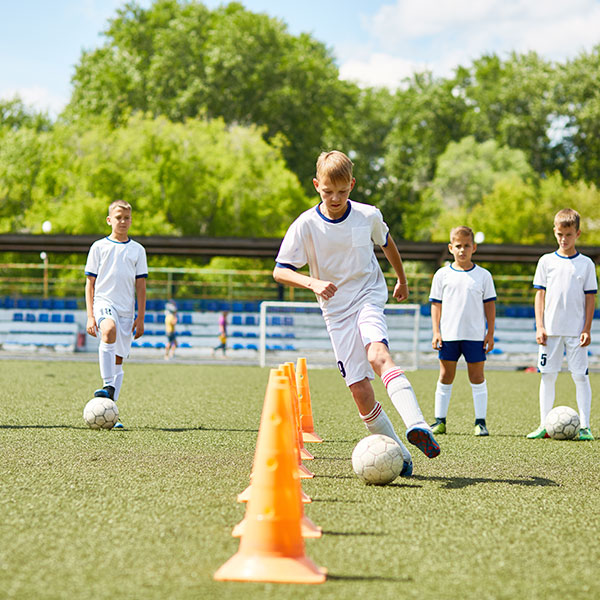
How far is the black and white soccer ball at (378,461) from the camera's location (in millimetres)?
4617

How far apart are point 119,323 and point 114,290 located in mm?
316

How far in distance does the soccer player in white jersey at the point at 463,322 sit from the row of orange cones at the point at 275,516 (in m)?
4.50

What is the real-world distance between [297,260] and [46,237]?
2156 centimetres

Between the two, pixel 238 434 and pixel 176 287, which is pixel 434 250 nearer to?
pixel 176 287

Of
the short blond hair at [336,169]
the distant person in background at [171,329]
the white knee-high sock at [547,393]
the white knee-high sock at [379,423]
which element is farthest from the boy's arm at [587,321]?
the distant person in background at [171,329]

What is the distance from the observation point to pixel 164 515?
379 cm

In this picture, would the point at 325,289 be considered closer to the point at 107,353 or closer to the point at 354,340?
the point at 354,340

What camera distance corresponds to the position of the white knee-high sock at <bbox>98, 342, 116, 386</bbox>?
289 inches

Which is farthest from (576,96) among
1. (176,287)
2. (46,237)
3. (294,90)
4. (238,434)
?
(238,434)

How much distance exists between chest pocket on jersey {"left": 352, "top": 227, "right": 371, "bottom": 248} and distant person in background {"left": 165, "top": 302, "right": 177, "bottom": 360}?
18.3 m

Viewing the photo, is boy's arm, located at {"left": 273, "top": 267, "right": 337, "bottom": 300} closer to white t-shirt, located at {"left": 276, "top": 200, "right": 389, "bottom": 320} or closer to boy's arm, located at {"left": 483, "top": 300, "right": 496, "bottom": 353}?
white t-shirt, located at {"left": 276, "top": 200, "right": 389, "bottom": 320}

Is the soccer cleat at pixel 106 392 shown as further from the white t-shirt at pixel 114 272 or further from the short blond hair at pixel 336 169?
the short blond hair at pixel 336 169

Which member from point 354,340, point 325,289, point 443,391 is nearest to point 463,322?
point 443,391

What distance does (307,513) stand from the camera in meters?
3.94
